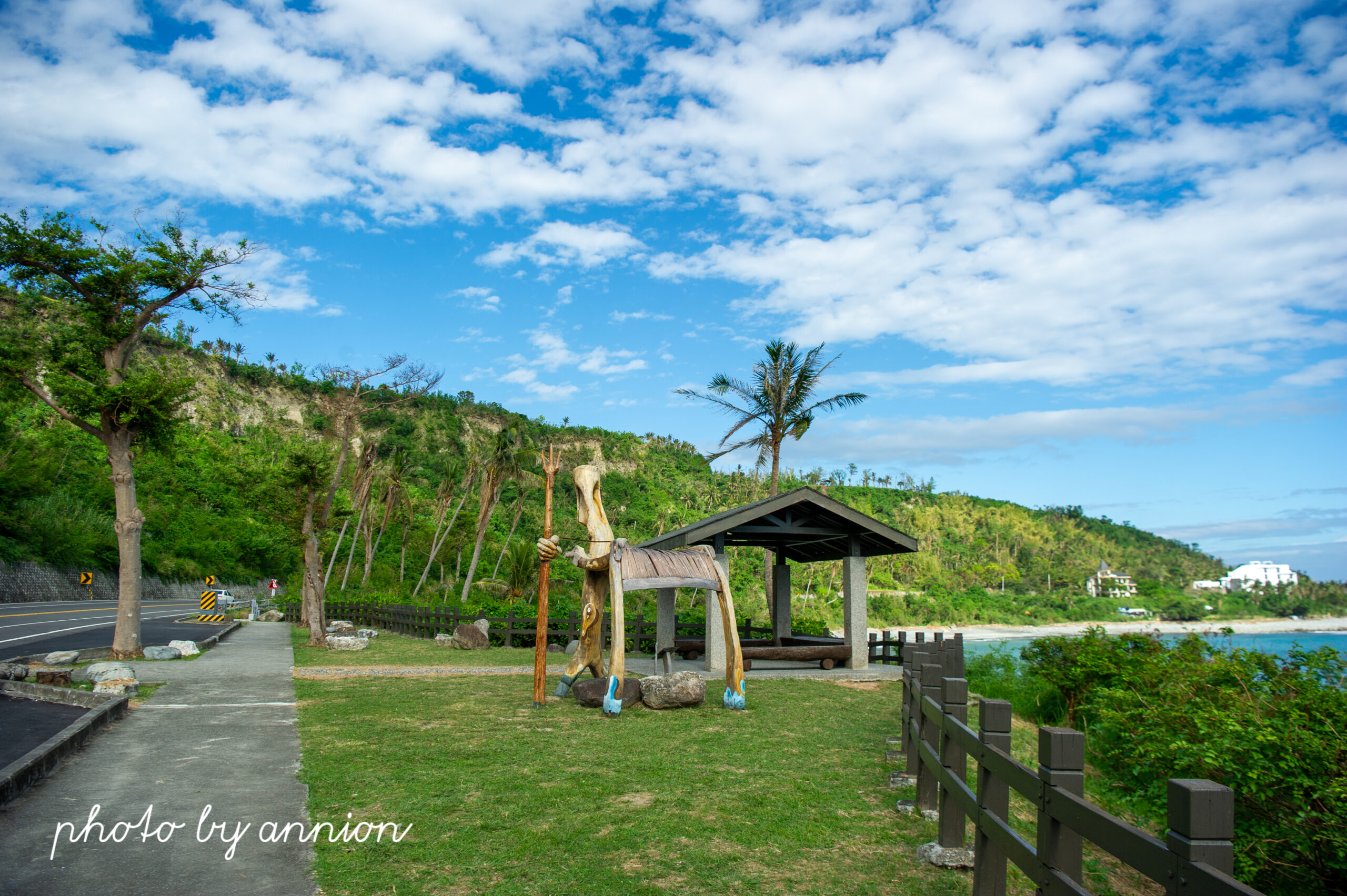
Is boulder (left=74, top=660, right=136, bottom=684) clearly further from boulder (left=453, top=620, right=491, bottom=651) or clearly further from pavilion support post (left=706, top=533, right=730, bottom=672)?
pavilion support post (left=706, top=533, right=730, bottom=672)

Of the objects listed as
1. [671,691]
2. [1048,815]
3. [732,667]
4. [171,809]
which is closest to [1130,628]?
[732,667]

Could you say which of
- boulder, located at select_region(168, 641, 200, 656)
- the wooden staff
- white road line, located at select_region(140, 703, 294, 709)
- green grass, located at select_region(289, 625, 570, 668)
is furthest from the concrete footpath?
boulder, located at select_region(168, 641, 200, 656)

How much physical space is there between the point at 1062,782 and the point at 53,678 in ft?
42.6

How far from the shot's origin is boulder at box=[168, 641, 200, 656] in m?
15.4

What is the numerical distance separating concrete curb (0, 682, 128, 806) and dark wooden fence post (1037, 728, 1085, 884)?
676cm

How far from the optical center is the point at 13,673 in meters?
10.2

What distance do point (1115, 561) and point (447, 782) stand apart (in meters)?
109

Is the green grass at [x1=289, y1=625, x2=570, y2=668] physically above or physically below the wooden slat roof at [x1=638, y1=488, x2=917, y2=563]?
below

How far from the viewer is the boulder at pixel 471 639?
18.9m

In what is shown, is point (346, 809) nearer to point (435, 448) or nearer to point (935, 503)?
point (435, 448)

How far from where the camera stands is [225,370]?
65188 mm

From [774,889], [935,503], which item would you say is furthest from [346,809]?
[935,503]

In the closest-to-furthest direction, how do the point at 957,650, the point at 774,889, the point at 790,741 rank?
the point at 774,889 → the point at 790,741 → the point at 957,650

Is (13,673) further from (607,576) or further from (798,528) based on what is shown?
(798,528)
